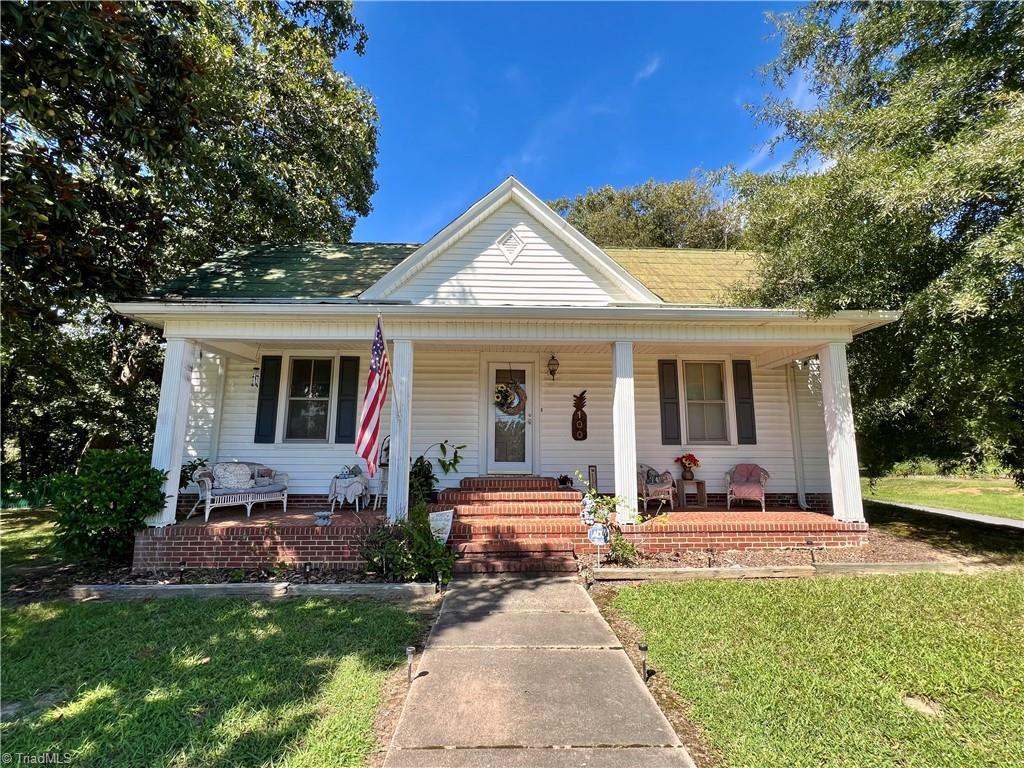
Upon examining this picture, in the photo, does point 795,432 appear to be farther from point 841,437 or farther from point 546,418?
point 546,418

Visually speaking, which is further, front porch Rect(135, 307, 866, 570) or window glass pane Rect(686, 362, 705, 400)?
window glass pane Rect(686, 362, 705, 400)

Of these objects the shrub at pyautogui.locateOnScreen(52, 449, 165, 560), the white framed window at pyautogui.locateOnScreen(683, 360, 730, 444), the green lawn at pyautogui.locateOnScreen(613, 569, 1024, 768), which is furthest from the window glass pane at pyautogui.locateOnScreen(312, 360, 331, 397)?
the white framed window at pyautogui.locateOnScreen(683, 360, 730, 444)

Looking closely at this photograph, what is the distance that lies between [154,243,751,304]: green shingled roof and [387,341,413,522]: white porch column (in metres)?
2.08

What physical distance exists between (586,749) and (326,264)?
29.7 ft

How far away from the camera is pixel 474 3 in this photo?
8789 mm

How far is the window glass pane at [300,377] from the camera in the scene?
8.41 m

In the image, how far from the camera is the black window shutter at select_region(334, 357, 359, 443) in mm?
8234

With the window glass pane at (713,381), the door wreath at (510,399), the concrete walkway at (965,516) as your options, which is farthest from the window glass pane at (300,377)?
the concrete walkway at (965,516)

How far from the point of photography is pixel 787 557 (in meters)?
6.04

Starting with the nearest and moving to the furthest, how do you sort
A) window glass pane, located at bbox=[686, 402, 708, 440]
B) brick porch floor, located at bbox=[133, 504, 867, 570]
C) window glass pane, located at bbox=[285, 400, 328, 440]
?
brick porch floor, located at bbox=[133, 504, 867, 570] → window glass pane, located at bbox=[285, 400, 328, 440] → window glass pane, located at bbox=[686, 402, 708, 440]

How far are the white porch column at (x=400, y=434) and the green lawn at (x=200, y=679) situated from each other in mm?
1583

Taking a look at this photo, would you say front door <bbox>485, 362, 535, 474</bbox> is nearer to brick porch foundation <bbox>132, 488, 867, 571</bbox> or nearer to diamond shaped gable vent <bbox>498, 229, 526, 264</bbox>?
brick porch foundation <bbox>132, 488, 867, 571</bbox>

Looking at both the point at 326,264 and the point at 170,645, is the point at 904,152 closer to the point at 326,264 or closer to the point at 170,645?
the point at 326,264
